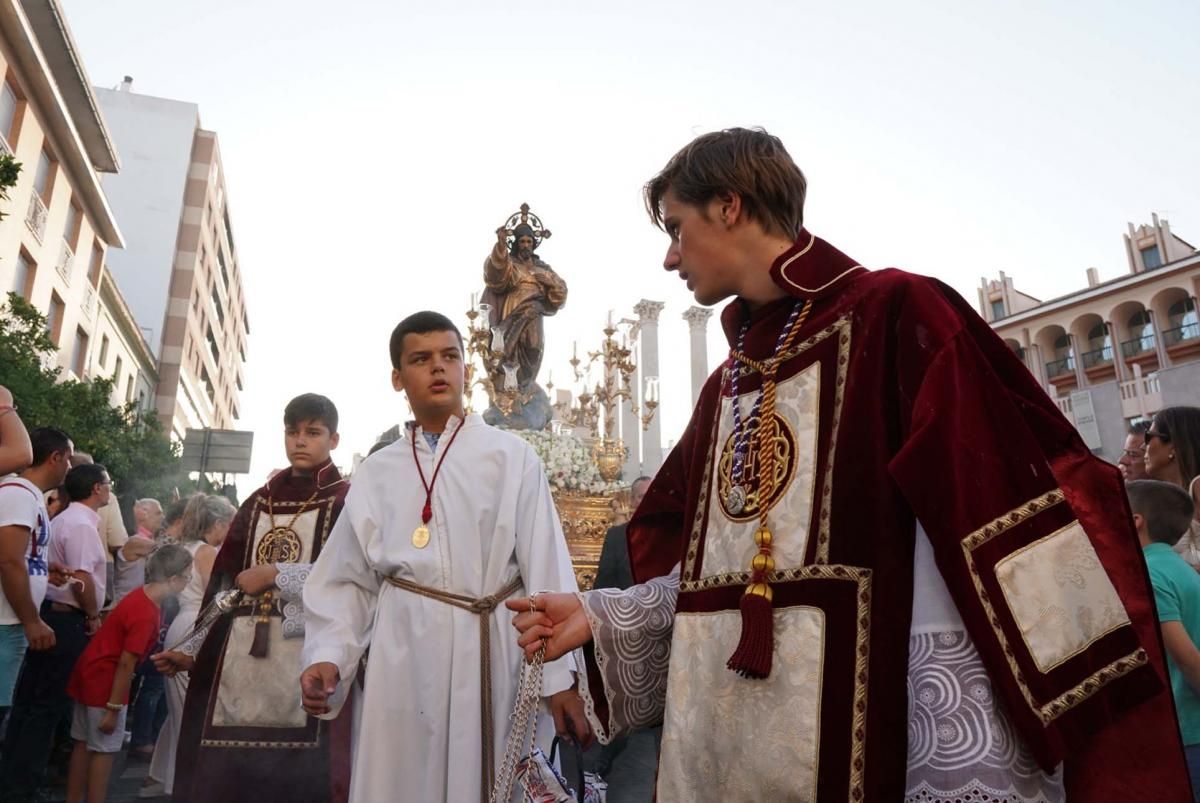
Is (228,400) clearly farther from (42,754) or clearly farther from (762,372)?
(762,372)

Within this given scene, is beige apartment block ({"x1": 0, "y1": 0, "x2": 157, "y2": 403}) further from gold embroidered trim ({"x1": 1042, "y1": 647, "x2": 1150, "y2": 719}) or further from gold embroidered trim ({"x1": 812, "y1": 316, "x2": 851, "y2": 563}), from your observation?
gold embroidered trim ({"x1": 1042, "y1": 647, "x2": 1150, "y2": 719})

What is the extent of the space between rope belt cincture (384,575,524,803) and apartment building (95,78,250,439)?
3762cm

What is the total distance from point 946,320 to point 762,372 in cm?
44

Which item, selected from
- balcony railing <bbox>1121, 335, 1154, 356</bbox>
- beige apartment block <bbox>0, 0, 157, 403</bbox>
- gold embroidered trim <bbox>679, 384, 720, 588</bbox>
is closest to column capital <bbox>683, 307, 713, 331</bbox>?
beige apartment block <bbox>0, 0, 157, 403</bbox>

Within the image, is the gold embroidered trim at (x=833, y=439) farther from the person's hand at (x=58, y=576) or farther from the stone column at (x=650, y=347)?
the stone column at (x=650, y=347)

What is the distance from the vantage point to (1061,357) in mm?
35125

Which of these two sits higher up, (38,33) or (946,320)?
(38,33)

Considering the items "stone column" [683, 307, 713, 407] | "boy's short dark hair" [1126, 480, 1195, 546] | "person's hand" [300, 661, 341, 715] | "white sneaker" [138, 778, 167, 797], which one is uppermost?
"stone column" [683, 307, 713, 407]

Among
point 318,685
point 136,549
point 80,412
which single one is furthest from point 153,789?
point 80,412

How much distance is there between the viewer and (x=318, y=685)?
8.96 ft

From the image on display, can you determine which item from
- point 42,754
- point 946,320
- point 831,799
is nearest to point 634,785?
point 42,754

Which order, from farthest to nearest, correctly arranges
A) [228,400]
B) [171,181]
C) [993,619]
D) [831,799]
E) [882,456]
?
1. [228,400]
2. [171,181]
3. [882,456]
4. [831,799]
5. [993,619]

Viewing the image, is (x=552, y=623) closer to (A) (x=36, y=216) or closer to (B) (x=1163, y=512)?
(B) (x=1163, y=512)

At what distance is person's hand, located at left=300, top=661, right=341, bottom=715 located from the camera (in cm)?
271
